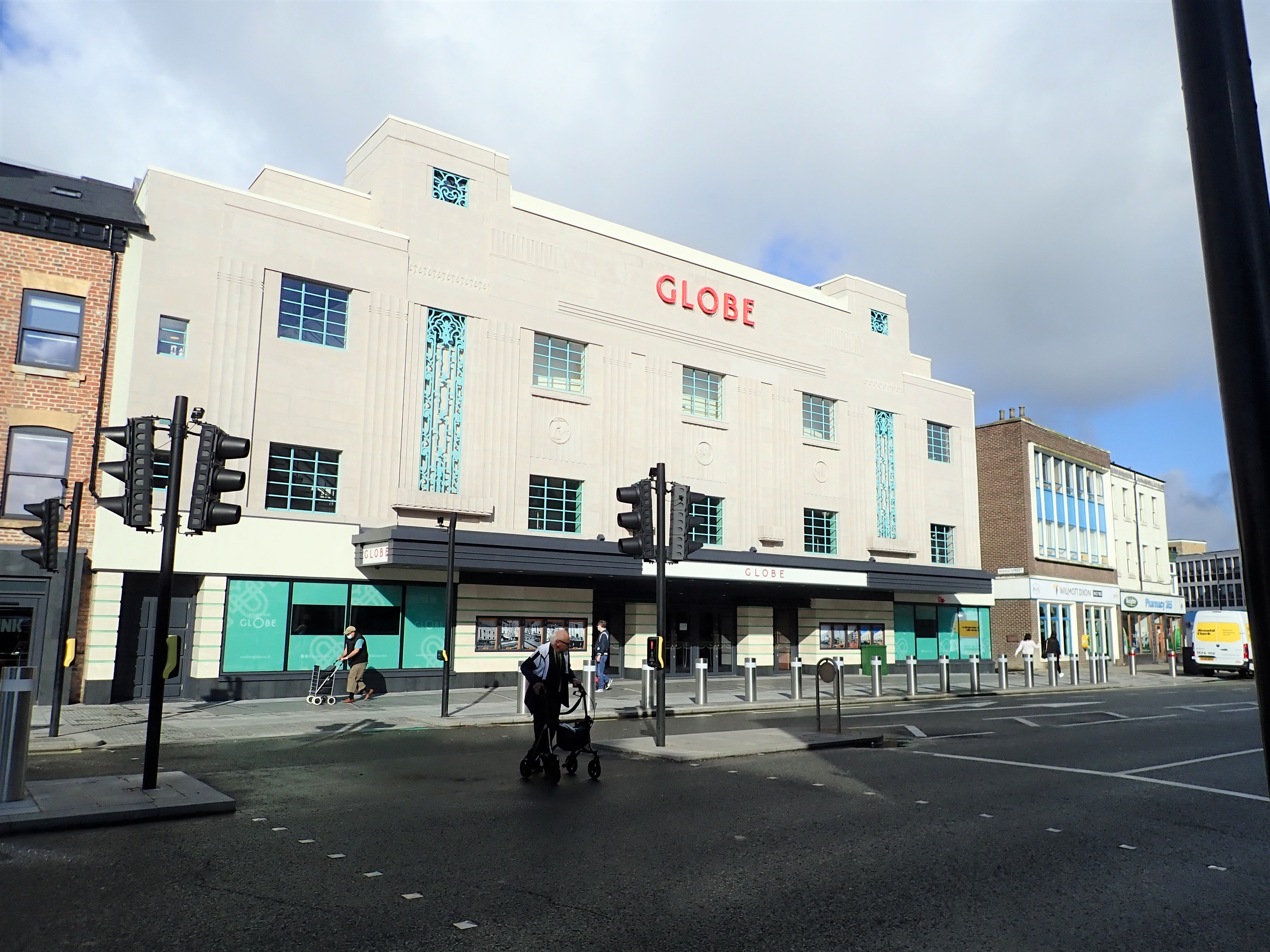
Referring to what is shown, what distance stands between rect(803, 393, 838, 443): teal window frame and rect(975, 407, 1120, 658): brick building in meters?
12.7

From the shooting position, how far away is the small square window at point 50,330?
66.8 ft

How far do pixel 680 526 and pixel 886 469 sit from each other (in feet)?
77.9

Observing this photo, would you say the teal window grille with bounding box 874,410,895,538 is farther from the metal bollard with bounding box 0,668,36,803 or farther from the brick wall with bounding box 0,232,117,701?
the metal bollard with bounding box 0,668,36,803

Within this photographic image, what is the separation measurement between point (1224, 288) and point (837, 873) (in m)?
5.42

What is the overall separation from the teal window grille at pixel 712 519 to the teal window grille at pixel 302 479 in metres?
11.5

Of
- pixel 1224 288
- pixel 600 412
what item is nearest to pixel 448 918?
pixel 1224 288

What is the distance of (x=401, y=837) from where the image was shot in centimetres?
776

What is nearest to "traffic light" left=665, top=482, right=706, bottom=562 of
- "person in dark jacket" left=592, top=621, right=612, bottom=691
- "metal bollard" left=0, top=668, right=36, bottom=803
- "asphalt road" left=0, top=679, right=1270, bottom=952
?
"asphalt road" left=0, top=679, right=1270, bottom=952

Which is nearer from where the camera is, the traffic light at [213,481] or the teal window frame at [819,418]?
the traffic light at [213,481]

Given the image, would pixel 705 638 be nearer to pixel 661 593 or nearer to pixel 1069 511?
pixel 661 593

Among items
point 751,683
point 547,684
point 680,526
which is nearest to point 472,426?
point 751,683

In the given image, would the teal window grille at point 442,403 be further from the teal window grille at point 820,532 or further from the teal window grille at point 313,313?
the teal window grille at point 820,532

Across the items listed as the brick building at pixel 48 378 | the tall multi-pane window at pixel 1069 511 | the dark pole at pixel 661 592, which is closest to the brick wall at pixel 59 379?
the brick building at pixel 48 378

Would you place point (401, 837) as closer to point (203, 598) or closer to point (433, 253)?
point (203, 598)
